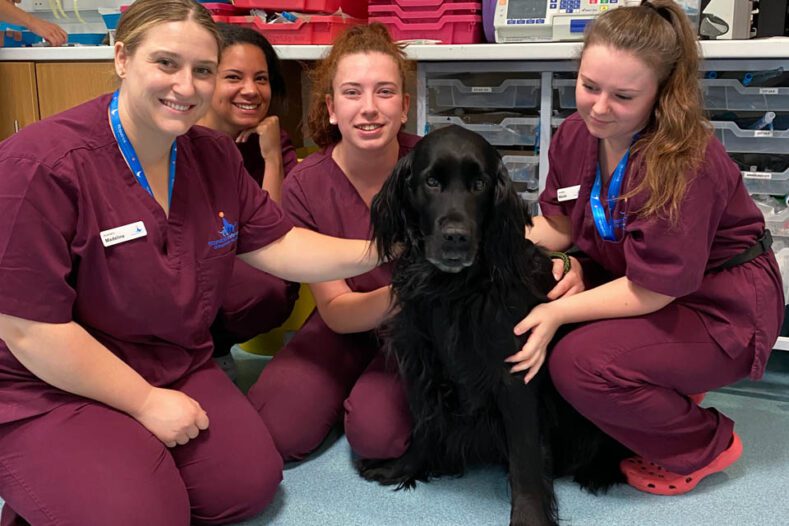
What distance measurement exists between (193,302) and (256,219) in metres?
0.26

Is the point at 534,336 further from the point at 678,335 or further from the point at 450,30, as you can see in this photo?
the point at 450,30

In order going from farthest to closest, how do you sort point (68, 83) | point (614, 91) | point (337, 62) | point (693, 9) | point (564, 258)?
point (68, 83) < point (693, 9) < point (337, 62) < point (564, 258) < point (614, 91)

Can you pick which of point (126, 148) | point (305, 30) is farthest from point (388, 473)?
point (305, 30)

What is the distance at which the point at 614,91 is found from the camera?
4.54 ft

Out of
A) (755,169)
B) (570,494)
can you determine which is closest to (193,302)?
(570,494)

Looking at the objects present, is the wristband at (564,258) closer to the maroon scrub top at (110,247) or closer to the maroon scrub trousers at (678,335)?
the maroon scrub trousers at (678,335)

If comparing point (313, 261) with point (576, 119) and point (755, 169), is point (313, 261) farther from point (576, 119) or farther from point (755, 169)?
point (755, 169)

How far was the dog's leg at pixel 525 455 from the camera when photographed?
4.72ft

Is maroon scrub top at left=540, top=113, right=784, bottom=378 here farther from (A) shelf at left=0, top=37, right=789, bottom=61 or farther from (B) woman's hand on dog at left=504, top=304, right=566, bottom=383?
(A) shelf at left=0, top=37, right=789, bottom=61

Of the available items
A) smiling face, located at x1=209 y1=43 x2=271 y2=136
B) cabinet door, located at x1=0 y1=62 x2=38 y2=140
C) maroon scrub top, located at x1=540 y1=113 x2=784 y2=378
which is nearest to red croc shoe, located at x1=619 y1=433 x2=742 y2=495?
maroon scrub top, located at x1=540 y1=113 x2=784 y2=378

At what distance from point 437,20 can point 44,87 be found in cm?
149

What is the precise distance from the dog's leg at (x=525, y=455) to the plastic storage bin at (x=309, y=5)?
4.64 feet

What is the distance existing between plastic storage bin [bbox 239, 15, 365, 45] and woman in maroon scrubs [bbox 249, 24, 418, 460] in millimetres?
457

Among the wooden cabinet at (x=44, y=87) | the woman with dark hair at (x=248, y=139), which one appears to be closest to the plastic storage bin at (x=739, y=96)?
the woman with dark hair at (x=248, y=139)
